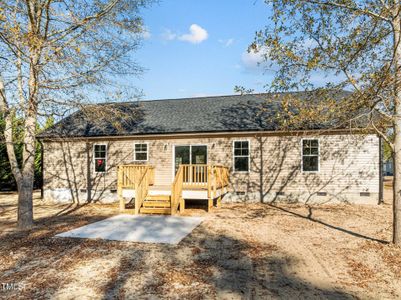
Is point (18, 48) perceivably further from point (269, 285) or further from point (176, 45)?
point (269, 285)

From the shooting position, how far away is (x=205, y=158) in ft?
44.3

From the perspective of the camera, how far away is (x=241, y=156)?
13.2 m

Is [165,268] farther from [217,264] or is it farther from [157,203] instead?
[157,203]

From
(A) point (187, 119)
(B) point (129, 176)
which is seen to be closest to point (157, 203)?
(B) point (129, 176)

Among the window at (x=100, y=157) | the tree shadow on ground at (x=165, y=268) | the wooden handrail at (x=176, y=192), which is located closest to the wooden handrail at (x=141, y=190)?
the wooden handrail at (x=176, y=192)

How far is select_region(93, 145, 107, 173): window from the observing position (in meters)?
14.6

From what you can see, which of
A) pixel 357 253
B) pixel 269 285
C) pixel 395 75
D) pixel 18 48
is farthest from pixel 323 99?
pixel 18 48

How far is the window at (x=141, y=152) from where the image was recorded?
1403cm

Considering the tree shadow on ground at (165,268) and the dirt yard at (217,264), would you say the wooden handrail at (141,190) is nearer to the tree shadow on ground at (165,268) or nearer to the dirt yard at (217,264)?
the dirt yard at (217,264)

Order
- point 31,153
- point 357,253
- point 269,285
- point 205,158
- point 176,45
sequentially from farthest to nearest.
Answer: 1. point 205,158
2. point 176,45
3. point 31,153
4. point 357,253
5. point 269,285

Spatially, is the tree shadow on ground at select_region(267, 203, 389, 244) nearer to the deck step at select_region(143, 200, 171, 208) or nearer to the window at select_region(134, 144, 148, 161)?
the deck step at select_region(143, 200, 171, 208)

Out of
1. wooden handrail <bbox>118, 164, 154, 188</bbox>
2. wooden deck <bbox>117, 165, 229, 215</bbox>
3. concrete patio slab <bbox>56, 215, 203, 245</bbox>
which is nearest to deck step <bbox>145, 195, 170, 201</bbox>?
wooden deck <bbox>117, 165, 229, 215</bbox>

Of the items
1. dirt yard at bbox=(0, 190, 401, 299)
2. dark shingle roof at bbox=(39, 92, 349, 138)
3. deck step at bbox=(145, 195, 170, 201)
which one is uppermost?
dark shingle roof at bbox=(39, 92, 349, 138)

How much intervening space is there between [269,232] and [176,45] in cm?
831
